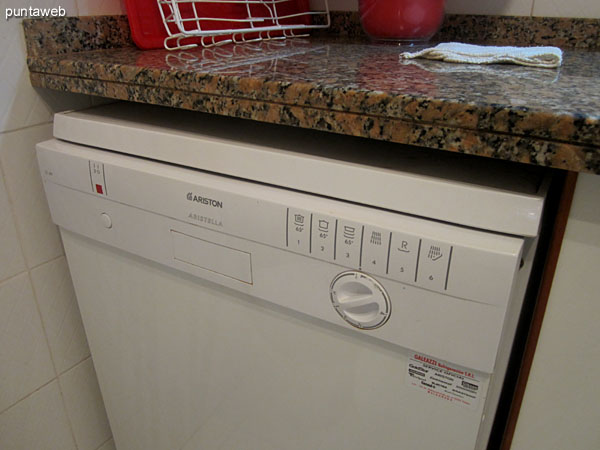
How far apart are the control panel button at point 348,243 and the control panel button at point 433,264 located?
0.06 m

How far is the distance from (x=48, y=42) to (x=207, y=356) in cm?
53

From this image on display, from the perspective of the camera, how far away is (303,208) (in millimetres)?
459

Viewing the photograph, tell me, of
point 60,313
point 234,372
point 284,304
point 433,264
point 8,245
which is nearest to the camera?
point 433,264

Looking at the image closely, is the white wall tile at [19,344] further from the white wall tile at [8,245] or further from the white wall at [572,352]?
the white wall at [572,352]

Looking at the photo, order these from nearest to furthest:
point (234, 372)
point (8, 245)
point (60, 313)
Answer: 1. point (234, 372)
2. point (8, 245)
3. point (60, 313)

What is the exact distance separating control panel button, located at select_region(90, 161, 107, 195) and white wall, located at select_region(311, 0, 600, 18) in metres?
0.77

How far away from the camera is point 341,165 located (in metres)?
0.45

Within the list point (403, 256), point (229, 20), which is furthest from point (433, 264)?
point (229, 20)

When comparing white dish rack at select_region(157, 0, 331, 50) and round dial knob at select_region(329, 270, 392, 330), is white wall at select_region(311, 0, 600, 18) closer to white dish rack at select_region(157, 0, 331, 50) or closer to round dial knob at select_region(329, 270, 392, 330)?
white dish rack at select_region(157, 0, 331, 50)

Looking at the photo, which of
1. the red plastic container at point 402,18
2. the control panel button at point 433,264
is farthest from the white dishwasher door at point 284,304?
the red plastic container at point 402,18

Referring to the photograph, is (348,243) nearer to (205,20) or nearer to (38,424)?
(205,20)

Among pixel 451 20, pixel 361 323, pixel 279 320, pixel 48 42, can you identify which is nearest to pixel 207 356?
pixel 279 320

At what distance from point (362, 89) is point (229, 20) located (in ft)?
1.49
